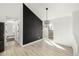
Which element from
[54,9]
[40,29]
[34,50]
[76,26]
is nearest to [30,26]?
[40,29]

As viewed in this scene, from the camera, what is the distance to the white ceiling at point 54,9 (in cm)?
206

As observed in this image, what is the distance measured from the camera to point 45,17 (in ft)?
7.01

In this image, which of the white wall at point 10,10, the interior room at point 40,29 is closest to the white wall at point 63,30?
the interior room at point 40,29

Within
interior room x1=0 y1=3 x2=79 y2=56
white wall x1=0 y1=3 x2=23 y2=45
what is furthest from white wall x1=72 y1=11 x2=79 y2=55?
white wall x1=0 y1=3 x2=23 y2=45

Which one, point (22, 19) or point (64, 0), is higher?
point (64, 0)

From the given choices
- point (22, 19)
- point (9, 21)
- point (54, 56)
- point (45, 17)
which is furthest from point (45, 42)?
point (9, 21)

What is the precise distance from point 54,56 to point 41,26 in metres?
0.71

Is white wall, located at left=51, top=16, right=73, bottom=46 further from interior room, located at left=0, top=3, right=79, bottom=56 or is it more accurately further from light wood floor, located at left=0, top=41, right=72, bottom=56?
light wood floor, located at left=0, top=41, right=72, bottom=56

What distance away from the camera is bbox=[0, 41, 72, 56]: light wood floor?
213 centimetres

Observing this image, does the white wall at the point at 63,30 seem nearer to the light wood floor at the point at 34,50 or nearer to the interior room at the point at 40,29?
the interior room at the point at 40,29

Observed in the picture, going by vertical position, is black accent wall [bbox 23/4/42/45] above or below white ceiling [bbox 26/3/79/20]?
below

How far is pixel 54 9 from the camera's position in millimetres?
2111

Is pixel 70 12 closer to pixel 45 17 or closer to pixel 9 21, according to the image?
pixel 45 17

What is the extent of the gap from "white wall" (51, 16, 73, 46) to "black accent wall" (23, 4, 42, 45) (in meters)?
0.35
